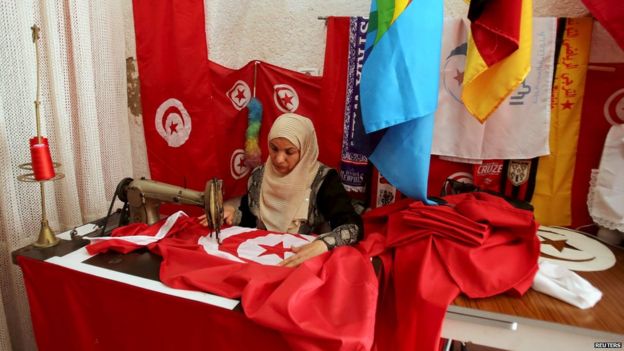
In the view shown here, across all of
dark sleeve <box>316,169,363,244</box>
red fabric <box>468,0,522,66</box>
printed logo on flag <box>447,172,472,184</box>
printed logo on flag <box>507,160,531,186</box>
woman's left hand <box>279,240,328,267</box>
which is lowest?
woman's left hand <box>279,240,328,267</box>

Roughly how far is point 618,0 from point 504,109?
434 mm

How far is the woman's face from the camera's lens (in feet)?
4.44

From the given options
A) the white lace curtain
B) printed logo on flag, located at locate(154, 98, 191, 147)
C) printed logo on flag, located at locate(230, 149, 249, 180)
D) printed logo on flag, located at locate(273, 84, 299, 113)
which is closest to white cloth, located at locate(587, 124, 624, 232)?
printed logo on flag, located at locate(273, 84, 299, 113)

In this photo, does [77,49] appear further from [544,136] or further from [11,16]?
[544,136]

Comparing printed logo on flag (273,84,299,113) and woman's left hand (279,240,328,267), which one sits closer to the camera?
woman's left hand (279,240,328,267)

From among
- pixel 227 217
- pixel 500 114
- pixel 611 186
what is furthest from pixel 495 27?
pixel 227 217

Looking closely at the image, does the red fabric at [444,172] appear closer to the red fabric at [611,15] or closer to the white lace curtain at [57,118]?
the red fabric at [611,15]

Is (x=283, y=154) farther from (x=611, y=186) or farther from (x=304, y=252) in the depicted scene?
(x=611, y=186)

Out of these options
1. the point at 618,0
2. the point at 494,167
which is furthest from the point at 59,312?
the point at 618,0

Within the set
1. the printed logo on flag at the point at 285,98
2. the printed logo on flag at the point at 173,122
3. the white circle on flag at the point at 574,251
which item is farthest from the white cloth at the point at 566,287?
the printed logo on flag at the point at 173,122

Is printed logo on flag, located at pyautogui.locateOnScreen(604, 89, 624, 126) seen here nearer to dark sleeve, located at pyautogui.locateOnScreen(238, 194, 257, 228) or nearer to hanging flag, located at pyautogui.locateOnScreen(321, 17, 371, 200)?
hanging flag, located at pyautogui.locateOnScreen(321, 17, 371, 200)

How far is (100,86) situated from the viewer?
1.60 meters

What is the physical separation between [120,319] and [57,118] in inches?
31.9

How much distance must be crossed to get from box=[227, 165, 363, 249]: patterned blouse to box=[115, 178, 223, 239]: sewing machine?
283 millimetres
